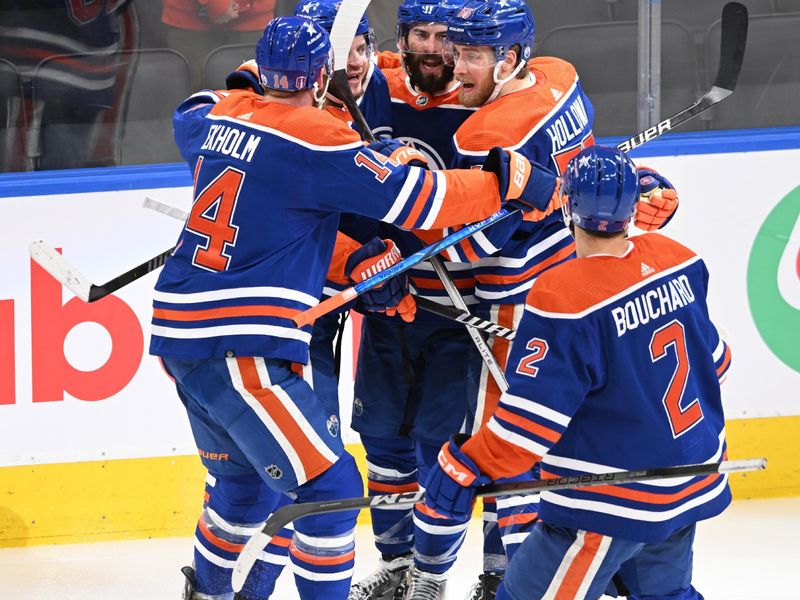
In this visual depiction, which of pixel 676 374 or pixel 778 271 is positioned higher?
pixel 676 374

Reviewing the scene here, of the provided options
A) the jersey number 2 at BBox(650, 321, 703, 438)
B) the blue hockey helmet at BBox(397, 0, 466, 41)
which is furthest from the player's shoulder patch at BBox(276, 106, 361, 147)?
the jersey number 2 at BBox(650, 321, 703, 438)

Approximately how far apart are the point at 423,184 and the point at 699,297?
2.09 feet

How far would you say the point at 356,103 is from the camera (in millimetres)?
3014

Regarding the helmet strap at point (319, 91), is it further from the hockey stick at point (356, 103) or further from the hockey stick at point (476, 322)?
the hockey stick at point (476, 322)

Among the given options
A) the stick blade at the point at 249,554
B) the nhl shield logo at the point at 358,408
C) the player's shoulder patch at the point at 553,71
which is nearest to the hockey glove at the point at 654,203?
the player's shoulder patch at the point at 553,71

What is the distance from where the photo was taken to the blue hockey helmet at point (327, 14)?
299 cm

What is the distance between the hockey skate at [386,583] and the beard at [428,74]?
118 centimetres

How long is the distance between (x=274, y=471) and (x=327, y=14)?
3.44 feet

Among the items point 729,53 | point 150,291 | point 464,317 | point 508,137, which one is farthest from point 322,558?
point 729,53

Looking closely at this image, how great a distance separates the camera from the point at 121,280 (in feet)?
10.3

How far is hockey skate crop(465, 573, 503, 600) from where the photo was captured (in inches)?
124

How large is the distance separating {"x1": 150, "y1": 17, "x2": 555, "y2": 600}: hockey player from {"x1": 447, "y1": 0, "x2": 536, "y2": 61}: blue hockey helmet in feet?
0.92

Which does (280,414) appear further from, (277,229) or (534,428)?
(534,428)

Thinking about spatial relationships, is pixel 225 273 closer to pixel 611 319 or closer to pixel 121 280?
Result: pixel 121 280
